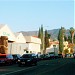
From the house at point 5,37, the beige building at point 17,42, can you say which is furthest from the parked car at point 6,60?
the beige building at point 17,42

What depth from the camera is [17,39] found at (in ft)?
284

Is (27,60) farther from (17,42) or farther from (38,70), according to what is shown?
(17,42)

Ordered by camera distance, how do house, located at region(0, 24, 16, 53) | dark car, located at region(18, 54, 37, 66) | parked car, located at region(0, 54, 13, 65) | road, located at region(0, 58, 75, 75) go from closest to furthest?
road, located at region(0, 58, 75, 75)
dark car, located at region(18, 54, 37, 66)
parked car, located at region(0, 54, 13, 65)
house, located at region(0, 24, 16, 53)

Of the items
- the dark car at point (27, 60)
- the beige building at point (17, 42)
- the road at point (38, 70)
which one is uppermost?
the beige building at point (17, 42)

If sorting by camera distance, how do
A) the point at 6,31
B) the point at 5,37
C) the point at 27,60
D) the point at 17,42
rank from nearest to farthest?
the point at 27,60
the point at 5,37
the point at 6,31
the point at 17,42

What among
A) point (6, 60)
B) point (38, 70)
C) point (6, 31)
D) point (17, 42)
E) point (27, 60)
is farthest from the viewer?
point (17, 42)

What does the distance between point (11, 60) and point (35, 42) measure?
182ft

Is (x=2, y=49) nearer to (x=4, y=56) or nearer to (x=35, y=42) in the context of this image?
(x=4, y=56)

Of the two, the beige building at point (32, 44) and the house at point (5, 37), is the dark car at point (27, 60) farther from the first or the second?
the beige building at point (32, 44)

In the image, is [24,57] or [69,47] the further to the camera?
[69,47]

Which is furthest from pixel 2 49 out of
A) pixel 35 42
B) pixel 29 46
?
pixel 35 42

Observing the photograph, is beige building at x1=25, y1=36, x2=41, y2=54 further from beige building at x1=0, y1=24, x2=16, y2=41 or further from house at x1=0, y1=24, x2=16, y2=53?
house at x1=0, y1=24, x2=16, y2=53

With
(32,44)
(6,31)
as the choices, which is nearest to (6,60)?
(6,31)

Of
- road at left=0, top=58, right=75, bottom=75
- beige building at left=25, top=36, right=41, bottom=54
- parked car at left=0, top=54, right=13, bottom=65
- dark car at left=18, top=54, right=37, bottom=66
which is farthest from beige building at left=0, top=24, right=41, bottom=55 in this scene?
road at left=0, top=58, right=75, bottom=75
